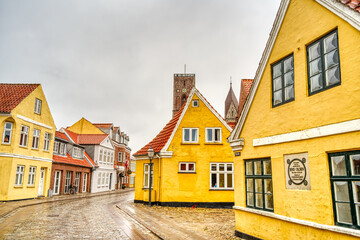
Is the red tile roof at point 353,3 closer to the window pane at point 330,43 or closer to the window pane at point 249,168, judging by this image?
the window pane at point 330,43

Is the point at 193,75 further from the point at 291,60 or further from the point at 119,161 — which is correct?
the point at 291,60

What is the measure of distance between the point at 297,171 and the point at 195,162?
12.5m

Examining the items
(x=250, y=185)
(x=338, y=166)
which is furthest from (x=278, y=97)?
(x=250, y=185)

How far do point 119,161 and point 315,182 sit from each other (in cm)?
4521

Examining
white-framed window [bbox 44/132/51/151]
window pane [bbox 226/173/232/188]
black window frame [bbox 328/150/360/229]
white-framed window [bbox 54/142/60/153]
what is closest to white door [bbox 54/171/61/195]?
white-framed window [bbox 54/142/60/153]

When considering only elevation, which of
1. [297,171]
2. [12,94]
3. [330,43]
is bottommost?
[297,171]

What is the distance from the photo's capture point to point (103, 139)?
40094 millimetres

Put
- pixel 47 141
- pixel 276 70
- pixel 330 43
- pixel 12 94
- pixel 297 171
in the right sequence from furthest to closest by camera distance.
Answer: pixel 47 141 → pixel 12 94 → pixel 276 70 → pixel 297 171 → pixel 330 43

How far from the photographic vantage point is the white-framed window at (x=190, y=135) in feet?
65.8

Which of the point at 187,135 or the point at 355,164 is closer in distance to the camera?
the point at 355,164

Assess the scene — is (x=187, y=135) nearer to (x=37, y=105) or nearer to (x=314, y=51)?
(x=37, y=105)

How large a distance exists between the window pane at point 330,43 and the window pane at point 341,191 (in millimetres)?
3097

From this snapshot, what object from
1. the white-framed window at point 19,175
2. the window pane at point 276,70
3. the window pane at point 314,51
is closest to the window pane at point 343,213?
the window pane at point 314,51

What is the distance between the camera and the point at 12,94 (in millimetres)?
22594
